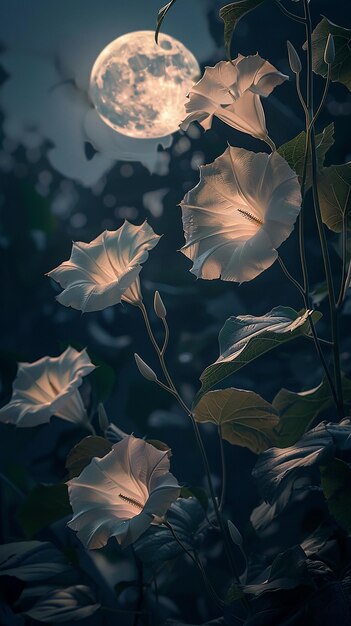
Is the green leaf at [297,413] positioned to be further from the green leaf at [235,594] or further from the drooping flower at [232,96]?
the drooping flower at [232,96]

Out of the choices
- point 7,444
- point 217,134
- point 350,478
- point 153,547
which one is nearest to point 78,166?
point 217,134

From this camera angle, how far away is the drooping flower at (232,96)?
3.03ft

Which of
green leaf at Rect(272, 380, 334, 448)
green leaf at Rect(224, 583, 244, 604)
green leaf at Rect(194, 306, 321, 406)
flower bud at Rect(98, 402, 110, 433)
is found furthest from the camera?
flower bud at Rect(98, 402, 110, 433)

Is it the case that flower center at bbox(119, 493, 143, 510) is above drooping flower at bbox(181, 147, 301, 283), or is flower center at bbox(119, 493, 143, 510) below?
below

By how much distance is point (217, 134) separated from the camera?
1751mm

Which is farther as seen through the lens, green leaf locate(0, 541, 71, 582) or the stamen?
green leaf locate(0, 541, 71, 582)

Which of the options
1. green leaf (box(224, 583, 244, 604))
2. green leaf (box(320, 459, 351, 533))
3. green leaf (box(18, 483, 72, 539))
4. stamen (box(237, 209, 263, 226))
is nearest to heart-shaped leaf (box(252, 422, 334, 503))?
green leaf (box(320, 459, 351, 533))

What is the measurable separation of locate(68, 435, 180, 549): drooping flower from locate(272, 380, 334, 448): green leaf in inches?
9.3

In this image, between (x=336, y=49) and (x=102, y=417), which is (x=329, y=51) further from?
(x=102, y=417)

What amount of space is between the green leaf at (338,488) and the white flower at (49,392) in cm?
46

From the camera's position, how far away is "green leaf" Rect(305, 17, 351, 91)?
39.0 inches

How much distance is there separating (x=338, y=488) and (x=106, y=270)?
47cm

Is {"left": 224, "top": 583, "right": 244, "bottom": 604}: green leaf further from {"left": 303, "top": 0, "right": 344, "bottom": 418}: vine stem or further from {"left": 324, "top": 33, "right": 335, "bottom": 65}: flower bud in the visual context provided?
{"left": 324, "top": 33, "right": 335, "bottom": 65}: flower bud

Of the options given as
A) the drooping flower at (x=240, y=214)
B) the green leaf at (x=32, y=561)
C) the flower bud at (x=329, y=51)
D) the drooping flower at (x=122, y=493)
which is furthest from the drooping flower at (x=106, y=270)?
the green leaf at (x=32, y=561)
